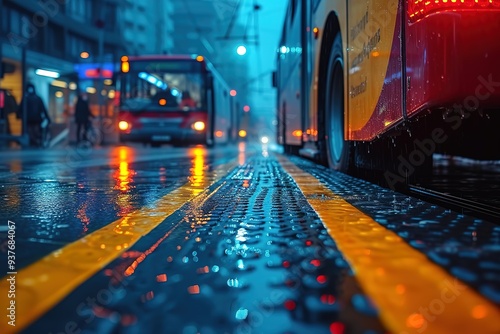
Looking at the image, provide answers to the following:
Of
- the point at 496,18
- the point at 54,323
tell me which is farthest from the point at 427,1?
the point at 54,323

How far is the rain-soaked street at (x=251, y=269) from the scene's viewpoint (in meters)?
1.30

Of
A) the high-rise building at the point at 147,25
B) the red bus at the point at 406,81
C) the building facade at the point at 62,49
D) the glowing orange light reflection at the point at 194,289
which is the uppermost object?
the high-rise building at the point at 147,25

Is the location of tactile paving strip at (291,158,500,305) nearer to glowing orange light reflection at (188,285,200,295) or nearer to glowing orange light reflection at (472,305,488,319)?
glowing orange light reflection at (472,305,488,319)

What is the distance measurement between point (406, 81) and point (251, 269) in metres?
1.76

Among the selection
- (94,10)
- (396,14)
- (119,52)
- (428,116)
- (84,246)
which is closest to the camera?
(84,246)

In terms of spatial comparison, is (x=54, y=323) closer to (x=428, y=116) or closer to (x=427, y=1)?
(x=427, y=1)

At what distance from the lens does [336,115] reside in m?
6.27

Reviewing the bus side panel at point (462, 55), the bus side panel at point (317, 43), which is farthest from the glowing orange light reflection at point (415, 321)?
the bus side panel at point (317, 43)

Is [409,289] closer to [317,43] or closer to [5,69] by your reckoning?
[317,43]

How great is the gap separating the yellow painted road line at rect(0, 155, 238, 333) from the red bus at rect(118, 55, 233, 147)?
1624 cm

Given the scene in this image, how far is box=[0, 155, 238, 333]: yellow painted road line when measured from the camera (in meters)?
1.42

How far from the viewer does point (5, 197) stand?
3.81 meters

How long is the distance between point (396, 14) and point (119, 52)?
1971 inches

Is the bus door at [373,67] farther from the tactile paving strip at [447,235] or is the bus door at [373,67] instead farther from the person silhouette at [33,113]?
the person silhouette at [33,113]
